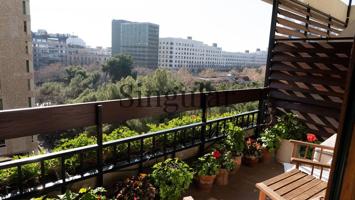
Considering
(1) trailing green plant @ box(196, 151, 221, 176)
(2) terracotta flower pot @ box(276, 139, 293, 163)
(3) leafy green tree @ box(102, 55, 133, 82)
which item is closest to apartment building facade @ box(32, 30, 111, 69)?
(3) leafy green tree @ box(102, 55, 133, 82)

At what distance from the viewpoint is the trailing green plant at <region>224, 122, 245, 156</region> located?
320cm

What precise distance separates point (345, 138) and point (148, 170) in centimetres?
238

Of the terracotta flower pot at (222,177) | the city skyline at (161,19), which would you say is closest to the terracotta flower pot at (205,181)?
the terracotta flower pot at (222,177)

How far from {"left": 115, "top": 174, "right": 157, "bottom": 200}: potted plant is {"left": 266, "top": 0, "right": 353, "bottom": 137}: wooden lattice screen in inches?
124

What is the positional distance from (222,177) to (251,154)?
812mm

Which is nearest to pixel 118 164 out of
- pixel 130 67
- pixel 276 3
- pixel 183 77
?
pixel 276 3

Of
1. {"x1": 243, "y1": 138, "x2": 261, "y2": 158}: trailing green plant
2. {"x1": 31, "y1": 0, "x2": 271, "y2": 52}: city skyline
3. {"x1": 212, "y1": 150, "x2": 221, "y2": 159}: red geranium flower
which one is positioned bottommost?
{"x1": 243, "y1": 138, "x2": 261, "y2": 158}: trailing green plant

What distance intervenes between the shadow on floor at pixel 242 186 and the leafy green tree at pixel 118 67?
12.1 meters

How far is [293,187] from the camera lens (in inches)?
85.1

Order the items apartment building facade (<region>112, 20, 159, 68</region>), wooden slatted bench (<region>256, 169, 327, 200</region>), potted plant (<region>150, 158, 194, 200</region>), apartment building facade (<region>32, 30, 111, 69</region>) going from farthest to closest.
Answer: apartment building facade (<region>112, 20, 159, 68</region>) < apartment building facade (<region>32, 30, 111, 69</region>) < potted plant (<region>150, 158, 194, 200</region>) < wooden slatted bench (<region>256, 169, 327, 200</region>)

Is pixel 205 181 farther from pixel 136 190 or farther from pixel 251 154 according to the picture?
pixel 251 154

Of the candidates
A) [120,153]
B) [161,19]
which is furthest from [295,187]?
[161,19]

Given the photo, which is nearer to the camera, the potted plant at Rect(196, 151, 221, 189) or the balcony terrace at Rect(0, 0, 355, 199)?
the balcony terrace at Rect(0, 0, 355, 199)

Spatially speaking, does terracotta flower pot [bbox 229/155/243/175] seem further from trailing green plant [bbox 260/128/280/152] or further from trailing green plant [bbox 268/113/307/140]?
trailing green plant [bbox 268/113/307/140]
